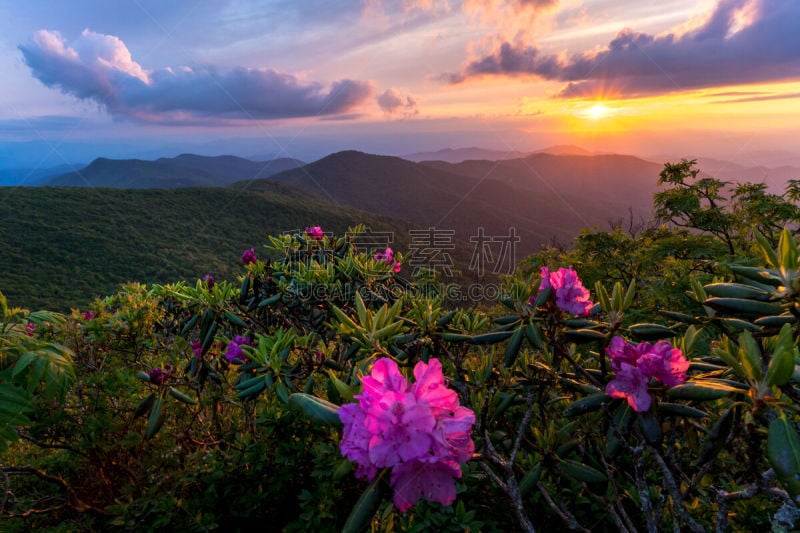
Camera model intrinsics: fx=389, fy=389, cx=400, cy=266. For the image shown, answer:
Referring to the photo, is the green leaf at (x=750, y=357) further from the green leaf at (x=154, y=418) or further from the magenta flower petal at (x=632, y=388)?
the green leaf at (x=154, y=418)

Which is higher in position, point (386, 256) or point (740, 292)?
point (740, 292)

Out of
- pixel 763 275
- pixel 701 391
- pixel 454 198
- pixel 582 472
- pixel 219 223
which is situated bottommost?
pixel 454 198

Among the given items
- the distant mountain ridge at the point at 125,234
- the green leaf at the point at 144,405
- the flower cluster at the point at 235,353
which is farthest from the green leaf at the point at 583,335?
the distant mountain ridge at the point at 125,234

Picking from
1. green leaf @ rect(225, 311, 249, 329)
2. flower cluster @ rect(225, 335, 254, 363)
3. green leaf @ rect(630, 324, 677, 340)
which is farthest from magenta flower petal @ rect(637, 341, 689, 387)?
green leaf @ rect(225, 311, 249, 329)

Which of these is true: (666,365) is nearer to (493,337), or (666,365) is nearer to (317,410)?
(493,337)

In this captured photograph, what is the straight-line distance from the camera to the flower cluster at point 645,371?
4.23 ft

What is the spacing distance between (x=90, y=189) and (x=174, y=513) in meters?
54.8

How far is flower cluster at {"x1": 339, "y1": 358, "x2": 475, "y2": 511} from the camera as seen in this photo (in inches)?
36.2

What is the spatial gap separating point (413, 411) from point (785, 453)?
914 mm

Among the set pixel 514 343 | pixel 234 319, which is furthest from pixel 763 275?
pixel 234 319

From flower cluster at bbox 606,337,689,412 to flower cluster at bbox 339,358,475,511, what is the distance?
0.66 meters

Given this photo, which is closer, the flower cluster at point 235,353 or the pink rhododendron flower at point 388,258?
the flower cluster at point 235,353

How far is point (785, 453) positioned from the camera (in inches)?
37.3

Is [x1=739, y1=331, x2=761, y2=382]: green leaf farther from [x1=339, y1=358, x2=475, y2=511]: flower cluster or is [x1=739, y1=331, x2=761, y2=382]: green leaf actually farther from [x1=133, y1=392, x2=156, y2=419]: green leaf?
[x1=133, y1=392, x2=156, y2=419]: green leaf
